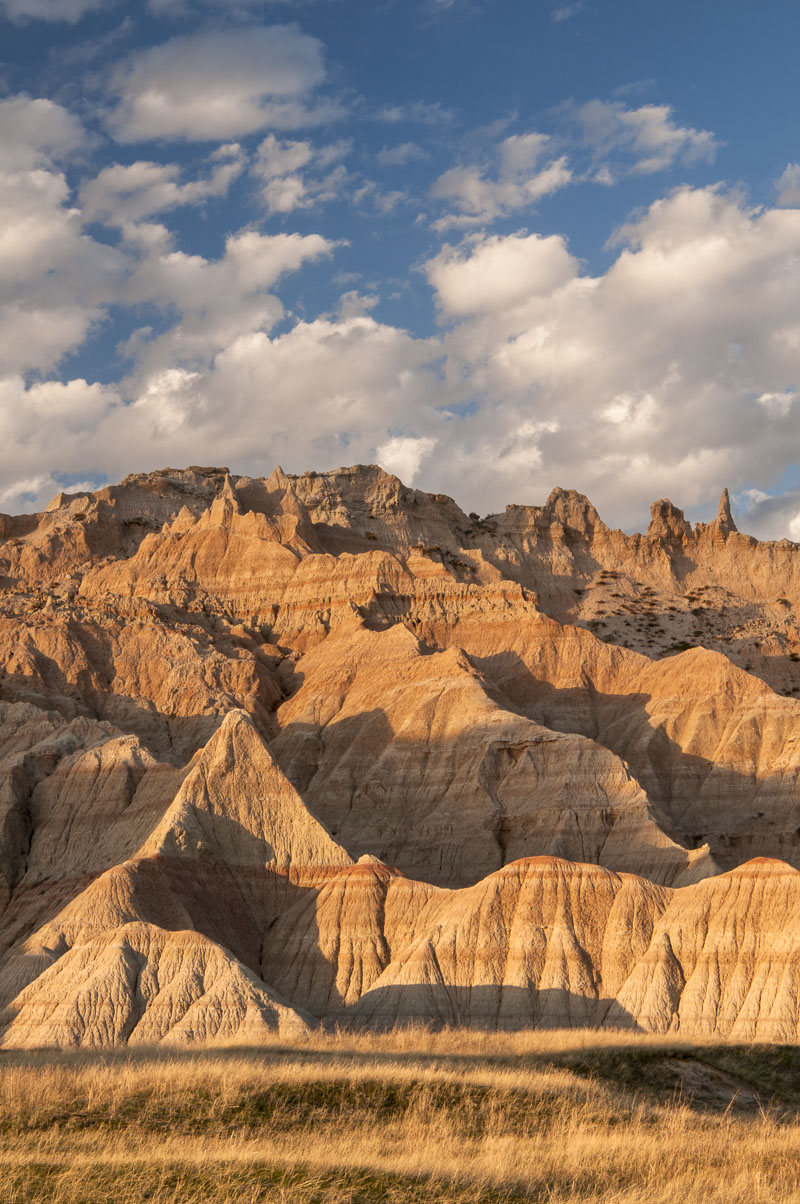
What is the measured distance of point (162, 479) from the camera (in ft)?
547

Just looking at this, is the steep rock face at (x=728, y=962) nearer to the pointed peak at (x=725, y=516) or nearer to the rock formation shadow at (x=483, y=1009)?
the rock formation shadow at (x=483, y=1009)

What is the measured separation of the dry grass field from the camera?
23.6m

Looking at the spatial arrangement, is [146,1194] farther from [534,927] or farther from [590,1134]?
[534,927]

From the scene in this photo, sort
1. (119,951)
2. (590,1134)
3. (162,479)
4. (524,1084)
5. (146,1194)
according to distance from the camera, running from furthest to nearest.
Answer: (162,479), (119,951), (524,1084), (590,1134), (146,1194)

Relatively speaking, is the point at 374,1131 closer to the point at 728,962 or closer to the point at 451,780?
the point at 728,962

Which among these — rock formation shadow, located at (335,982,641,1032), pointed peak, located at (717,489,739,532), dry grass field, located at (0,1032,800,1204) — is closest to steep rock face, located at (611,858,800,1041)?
rock formation shadow, located at (335,982,641,1032)

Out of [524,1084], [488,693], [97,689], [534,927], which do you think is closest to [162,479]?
[97,689]

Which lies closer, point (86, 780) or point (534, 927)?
point (534, 927)

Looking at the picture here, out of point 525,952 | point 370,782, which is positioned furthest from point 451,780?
point 525,952

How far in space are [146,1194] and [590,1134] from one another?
10365 millimetres

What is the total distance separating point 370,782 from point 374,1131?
66.8m

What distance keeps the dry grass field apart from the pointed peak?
Result: 13399 cm

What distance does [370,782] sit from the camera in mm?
96062

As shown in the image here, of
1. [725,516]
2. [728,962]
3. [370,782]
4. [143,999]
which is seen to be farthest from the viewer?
[725,516]
